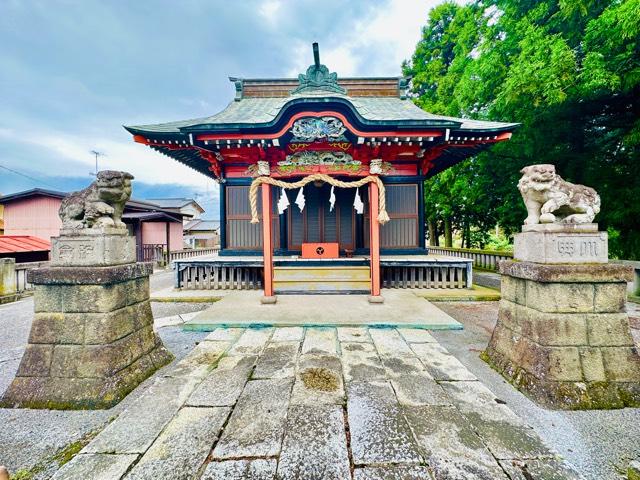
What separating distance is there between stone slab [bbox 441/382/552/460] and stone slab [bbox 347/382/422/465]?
0.63 metres

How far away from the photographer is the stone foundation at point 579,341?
266 cm

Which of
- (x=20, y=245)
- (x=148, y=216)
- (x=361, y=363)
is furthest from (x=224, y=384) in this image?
(x=148, y=216)

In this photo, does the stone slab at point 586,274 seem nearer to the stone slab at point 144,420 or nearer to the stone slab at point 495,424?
the stone slab at point 495,424

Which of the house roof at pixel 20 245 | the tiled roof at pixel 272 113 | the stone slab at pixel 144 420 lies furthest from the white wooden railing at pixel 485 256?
the house roof at pixel 20 245

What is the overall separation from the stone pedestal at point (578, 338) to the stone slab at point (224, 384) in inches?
126

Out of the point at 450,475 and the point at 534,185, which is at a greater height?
the point at 534,185

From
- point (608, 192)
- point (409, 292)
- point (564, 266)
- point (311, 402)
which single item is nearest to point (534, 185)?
point (564, 266)

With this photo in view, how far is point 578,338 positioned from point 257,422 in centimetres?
350

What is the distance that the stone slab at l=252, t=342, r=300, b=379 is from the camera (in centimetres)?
311

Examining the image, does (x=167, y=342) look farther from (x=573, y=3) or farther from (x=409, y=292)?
(x=573, y=3)

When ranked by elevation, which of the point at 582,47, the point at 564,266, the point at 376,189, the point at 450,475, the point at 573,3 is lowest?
the point at 450,475

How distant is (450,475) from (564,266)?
2.53m

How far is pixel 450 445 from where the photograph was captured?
202cm

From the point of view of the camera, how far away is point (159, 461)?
1.90 m
